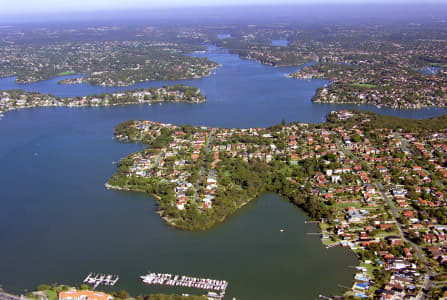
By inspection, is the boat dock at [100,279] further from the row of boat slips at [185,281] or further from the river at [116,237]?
the row of boat slips at [185,281]

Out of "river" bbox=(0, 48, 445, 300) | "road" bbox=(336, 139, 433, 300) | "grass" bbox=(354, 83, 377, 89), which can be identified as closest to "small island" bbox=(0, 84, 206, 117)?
"river" bbox=(0, 48, 445, 300)

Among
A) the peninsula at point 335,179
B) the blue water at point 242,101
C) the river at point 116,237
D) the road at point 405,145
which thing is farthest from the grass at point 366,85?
the river at point 116,237

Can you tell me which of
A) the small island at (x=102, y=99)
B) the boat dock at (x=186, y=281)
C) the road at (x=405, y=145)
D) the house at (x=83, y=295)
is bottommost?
the boat dock at (x=186, y=281)

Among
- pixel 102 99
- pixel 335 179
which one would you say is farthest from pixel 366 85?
pixel 102 99

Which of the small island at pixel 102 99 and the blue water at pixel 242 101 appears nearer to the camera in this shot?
the blue water at pixel 242 101

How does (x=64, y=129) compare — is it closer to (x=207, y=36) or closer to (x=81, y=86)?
(x=81, y=86)

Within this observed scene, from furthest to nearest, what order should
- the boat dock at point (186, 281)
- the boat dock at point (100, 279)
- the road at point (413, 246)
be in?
the boat dock at point (100, 279) → the boat dock at point (186, 281) → the road at point (413, 246)

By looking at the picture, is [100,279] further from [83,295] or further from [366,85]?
[366,85]

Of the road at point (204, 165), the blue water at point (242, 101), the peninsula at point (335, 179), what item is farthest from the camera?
the blue water at point (242, 101)
